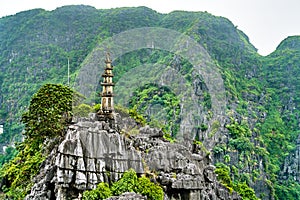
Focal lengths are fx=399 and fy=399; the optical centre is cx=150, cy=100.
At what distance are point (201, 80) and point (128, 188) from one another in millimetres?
46163

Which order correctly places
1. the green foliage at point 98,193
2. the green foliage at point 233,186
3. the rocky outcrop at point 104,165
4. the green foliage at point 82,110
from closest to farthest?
1. the green foliage at point 98,193
2. the rocky outcrop at point 104,165
3. the green foliage at point 82,110
4. the green foliage at point 233,186

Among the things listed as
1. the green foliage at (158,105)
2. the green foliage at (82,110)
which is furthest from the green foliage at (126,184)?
the green foliage at (158,105)

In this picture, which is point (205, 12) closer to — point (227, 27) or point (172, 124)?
point (227, 27)

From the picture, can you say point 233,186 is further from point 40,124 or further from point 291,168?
point 291,168

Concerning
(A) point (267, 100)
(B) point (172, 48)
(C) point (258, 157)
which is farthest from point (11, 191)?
(A) point (267, 100)

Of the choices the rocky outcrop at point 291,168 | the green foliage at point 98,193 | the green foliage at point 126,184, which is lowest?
the rocky outcrop at point 291,168

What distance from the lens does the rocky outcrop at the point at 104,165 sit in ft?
53.8

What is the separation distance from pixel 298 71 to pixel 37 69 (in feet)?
182

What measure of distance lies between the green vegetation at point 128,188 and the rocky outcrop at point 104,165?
0.67 meters

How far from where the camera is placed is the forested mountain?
5575 centimetres

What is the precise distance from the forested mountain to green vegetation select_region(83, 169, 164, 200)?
26768 mm

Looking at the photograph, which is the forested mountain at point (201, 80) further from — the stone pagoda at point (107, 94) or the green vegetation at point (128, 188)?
the green vegetation at point (128, 188)

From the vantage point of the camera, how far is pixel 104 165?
1706 cm

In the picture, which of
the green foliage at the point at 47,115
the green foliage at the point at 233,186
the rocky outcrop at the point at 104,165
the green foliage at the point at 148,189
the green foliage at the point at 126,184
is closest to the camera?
the green foliage at the point at 126,184
